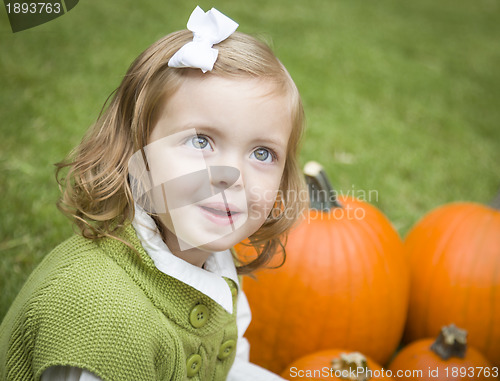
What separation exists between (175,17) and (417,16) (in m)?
4.05

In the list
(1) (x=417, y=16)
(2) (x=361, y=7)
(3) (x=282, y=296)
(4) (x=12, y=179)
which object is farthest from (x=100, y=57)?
(1) (x=417, y=16)

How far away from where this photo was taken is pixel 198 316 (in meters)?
1.33

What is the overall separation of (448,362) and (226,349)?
0.78m

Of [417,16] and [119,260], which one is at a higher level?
[119,260]

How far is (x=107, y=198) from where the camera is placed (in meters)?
1.32

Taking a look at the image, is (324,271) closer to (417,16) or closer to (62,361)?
(62,361)

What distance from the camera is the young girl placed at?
1.15 meters

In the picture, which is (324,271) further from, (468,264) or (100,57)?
(100,57)

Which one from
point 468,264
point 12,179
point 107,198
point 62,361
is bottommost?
point 468,264

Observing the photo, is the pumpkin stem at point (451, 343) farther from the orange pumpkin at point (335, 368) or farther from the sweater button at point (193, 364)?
the sweater button at point (193, 364)

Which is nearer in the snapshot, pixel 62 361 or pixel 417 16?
pixel 62 361

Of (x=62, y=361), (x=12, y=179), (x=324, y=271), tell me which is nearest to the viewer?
(x=62, y=361)

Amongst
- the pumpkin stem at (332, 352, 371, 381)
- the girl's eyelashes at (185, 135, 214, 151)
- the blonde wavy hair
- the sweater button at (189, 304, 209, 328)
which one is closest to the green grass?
the blonde wavy hair

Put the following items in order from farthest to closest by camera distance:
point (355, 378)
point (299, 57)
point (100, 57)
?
1. point (299, 57)
2. point (100, 57)
3. point (355, 378)
